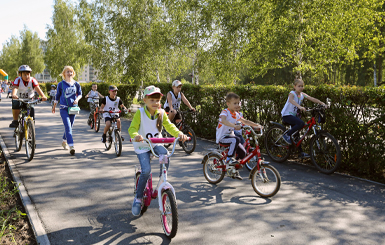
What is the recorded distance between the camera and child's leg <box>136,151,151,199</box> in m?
4.05

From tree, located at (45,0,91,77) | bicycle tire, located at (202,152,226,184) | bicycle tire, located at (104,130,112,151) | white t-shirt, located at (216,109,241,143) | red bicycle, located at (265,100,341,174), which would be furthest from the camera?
tree, located at (45,0,91,77)

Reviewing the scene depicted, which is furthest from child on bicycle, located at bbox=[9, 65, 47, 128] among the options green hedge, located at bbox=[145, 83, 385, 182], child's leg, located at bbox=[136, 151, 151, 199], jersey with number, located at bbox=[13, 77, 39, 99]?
green hedge, located at bbox=[145, 83, 385, 182]

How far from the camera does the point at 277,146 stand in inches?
306

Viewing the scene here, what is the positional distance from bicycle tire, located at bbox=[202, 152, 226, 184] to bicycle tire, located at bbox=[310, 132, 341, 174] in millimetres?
2415

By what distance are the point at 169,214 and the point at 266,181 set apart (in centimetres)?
216

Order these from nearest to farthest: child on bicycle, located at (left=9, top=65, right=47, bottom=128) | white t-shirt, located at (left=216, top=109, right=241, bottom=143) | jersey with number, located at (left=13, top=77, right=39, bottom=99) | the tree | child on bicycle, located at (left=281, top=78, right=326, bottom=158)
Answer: white t-shirt, located at (left=216, top=109, right=241, bottom=143) → child on bicycle, located at (left=281, top=78, right=326, bottom=158) → child on bicycle, located at (left=9, top=65, right=47, bottom=128) → jersey with number, located at (left=13, top=77, right=39, bottom=99) → the tree

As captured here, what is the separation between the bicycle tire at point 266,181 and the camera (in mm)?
5150

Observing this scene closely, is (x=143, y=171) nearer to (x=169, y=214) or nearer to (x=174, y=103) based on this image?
(x=169, y=214)

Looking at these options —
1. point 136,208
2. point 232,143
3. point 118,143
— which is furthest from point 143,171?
point 118,143

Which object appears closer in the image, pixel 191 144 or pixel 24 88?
pixel 24 88

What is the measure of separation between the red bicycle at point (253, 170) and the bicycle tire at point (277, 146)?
2129mm

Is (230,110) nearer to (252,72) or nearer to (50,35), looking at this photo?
(252,72)

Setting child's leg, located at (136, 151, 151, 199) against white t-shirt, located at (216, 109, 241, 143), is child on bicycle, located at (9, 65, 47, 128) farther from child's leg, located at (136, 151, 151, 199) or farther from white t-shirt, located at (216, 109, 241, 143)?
child's leg, located at (136, 151, 151, 199)

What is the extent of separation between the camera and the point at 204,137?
11.5 m
